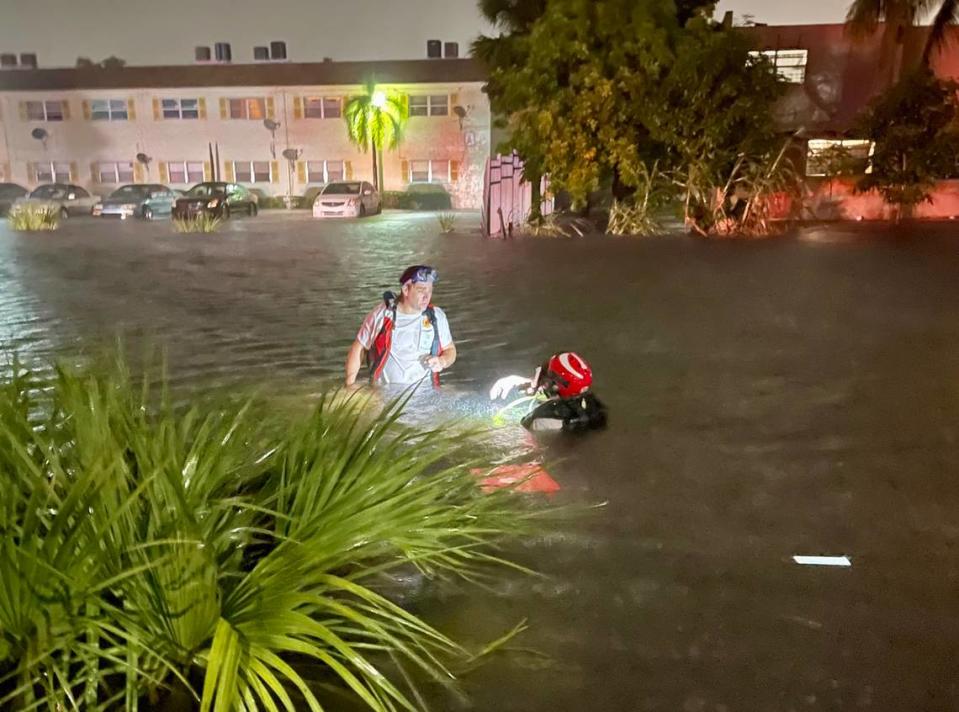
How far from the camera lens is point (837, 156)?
22.2 m

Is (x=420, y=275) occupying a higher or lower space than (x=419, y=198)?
lower

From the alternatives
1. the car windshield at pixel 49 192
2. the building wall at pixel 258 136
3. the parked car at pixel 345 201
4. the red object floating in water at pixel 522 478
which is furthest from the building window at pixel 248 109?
Answer: the red object floating in water at pixel 522 478

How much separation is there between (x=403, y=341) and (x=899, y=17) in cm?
2349

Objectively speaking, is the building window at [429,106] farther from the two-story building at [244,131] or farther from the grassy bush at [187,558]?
the grassy bush at [187,558]

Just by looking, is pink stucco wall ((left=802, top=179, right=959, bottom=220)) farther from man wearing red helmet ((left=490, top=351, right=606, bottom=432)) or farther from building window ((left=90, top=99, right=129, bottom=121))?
building window ((left=90, top=99, right=129, bottom=121))

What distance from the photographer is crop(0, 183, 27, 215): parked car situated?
25578mm

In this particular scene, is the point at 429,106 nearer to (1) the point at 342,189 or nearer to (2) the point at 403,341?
(1) the point at 342,189

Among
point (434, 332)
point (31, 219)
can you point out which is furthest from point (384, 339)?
point (31, 219)

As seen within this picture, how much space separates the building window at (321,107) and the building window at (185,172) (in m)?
4.43

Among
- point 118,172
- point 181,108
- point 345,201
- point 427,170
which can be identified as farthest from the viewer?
point 427,170

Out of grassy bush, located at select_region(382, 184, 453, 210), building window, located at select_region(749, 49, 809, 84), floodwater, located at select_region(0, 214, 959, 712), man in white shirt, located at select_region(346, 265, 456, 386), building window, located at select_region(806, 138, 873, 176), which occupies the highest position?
building window, located at select_region(749, 49, 809, 84)

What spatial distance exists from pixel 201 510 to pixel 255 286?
9.48m

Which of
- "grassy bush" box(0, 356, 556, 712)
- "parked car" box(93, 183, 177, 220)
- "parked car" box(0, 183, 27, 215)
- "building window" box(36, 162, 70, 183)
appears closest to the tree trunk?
"parked car" box(93, 183, 177, 220)

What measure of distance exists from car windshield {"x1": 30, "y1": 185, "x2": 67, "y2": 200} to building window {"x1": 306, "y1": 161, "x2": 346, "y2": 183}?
8301 millimetres
